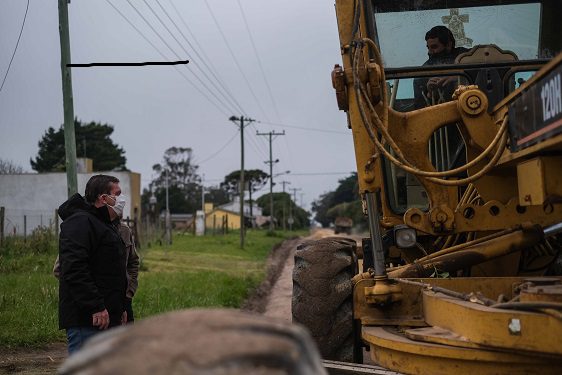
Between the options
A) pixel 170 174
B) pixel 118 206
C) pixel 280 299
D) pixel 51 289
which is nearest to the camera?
pixel 118 206

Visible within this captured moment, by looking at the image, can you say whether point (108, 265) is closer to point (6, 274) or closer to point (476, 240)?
point (476, 240)

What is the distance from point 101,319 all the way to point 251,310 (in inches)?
369

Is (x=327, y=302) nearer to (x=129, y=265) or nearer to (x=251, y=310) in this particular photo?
(x=129, y=265)

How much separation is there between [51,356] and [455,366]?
6.53 metres

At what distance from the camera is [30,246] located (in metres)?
20.6

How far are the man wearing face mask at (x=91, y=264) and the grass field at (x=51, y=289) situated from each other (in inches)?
179

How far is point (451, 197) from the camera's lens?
5.18m

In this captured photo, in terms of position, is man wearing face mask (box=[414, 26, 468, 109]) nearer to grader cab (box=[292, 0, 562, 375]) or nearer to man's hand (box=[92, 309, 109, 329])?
grader cab (box=[292, 0, 562, 375])

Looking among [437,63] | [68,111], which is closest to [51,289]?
[68,111]

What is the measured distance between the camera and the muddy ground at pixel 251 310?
8.35 m

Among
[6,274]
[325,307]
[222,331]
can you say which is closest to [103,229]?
[325,307]

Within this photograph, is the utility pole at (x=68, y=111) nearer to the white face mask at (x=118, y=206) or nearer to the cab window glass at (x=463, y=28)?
the white face mask at (x=118, y=206)

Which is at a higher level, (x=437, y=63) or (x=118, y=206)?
(x=437, y=63)

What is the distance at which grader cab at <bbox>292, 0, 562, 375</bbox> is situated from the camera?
346 centimetres
